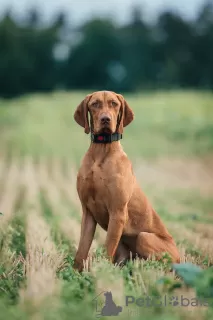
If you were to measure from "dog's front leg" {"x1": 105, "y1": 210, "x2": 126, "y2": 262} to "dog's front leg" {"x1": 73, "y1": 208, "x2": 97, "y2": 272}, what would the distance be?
10.0 inches

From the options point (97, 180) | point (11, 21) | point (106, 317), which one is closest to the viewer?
point (106, 317)

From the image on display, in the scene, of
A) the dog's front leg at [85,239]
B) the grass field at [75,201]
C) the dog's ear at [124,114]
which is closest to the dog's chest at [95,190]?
the dog's front leg at [85,239]

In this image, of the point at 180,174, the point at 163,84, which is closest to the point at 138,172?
the point at 180,174

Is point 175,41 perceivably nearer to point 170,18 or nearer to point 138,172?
point 170,18

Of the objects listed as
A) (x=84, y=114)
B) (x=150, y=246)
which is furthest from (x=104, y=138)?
(x=150, y=246)

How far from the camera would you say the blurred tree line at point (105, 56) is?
46312 mm

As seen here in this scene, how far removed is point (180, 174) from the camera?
19328mm

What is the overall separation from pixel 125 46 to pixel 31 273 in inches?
2020

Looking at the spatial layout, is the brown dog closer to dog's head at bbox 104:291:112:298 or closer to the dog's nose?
the dog's nose

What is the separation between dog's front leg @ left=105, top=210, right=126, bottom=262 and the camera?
5785 mm

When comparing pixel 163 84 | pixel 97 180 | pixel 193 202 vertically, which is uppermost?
pixel 163 84

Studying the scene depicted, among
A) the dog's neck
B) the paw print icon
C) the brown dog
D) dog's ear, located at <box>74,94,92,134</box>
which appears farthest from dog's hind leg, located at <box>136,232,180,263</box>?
the paw print icon

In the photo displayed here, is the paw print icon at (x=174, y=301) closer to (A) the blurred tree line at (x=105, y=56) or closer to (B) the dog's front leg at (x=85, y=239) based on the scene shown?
(B) the dog's front leg at (x=85, y=239)

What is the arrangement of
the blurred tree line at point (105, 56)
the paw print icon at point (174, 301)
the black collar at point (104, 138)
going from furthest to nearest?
the blurred tree line at point (105, 56) < the black collar at point (104, 138) < the paw print icon at point (174, 301)
